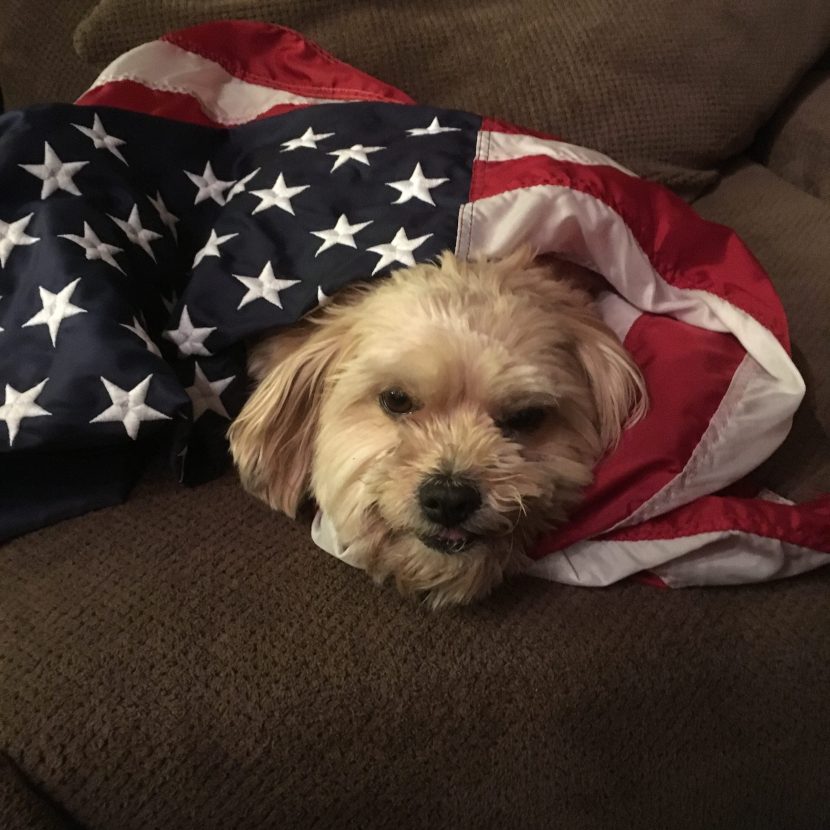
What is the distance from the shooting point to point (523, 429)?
0.96 meters

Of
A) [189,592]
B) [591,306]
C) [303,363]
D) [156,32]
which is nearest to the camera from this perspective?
[189,592]

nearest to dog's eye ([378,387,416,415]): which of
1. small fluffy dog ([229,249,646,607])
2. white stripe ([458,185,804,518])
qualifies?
small fluffy dog ([229,249,646,607])

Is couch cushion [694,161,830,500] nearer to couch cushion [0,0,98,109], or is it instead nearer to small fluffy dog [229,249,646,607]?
small fluffy dog [229,249,646,607]

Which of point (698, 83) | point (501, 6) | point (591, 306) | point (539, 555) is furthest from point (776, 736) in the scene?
point (501, 6)

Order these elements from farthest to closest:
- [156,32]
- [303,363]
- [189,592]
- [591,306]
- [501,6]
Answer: [501,6]
[156,32]
[591,306]
[303,363]
[189,592]

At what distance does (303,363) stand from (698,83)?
3.52ft

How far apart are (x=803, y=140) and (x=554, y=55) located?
0.64 m

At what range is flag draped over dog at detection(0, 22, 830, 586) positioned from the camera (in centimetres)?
91

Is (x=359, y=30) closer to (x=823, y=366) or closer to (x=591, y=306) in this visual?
(x=591, y=306)

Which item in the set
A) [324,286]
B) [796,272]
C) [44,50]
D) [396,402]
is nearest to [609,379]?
[396,402]

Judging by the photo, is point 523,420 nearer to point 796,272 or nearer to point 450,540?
point 450,540

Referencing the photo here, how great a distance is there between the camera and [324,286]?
1.00 meters

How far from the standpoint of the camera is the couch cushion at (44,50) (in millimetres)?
1434

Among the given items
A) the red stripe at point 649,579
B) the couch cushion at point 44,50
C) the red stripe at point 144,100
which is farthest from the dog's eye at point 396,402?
the couch cushion at point 44,50
